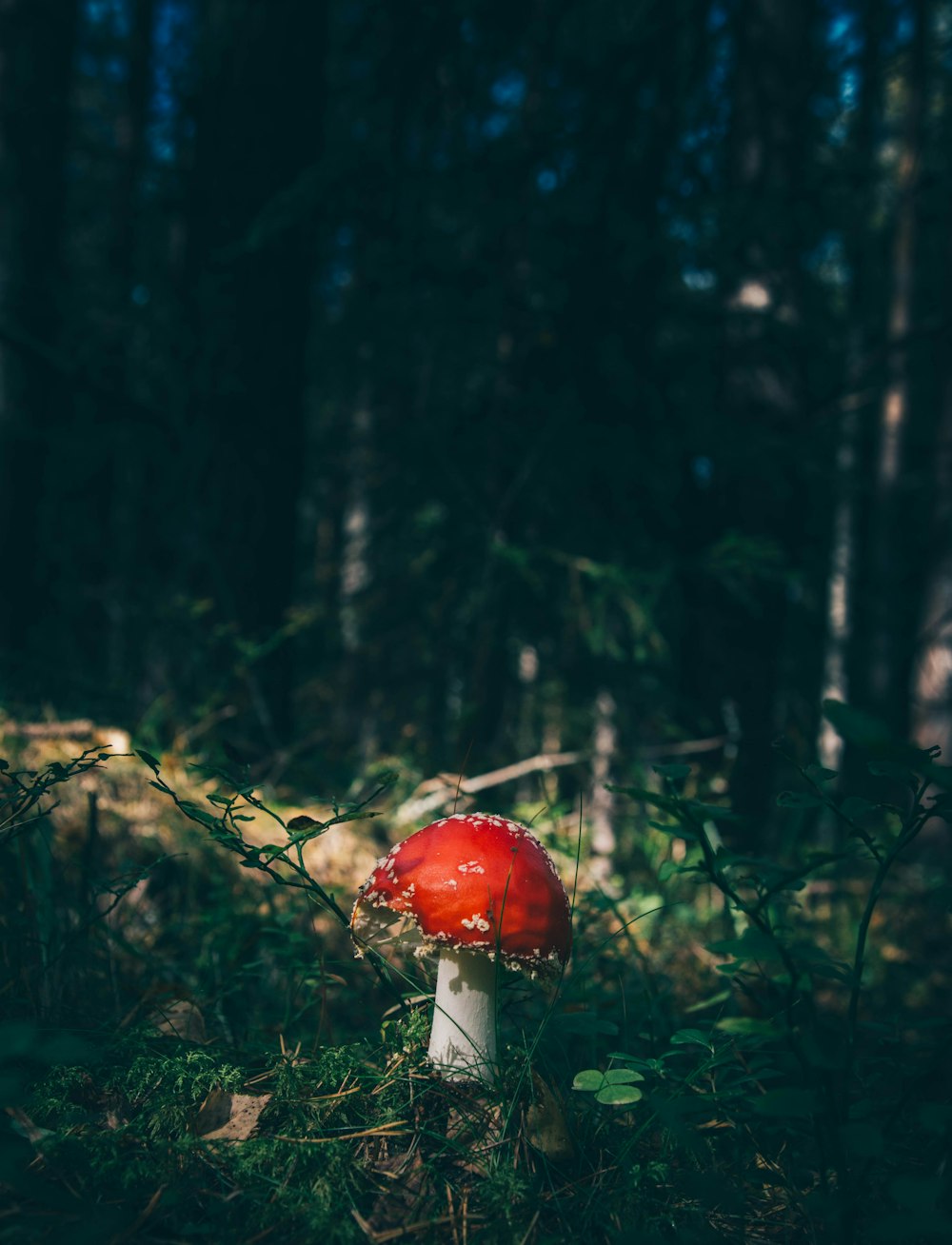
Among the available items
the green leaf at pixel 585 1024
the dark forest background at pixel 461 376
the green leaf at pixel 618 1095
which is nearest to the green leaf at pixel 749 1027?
the green leaf at pixel 618 1095

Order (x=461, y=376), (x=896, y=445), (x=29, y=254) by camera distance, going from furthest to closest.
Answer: (x=896, y=445)
(x=29, y=254)
(x=461, y=376)

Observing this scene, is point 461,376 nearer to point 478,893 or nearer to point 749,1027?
point 478,893

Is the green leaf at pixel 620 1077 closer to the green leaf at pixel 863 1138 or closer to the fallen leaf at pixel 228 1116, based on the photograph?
the green leaf at pixel 863 1138

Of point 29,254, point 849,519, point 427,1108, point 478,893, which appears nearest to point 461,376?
point 29,254

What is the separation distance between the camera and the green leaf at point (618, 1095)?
4.01 ft

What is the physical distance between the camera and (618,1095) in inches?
48.9

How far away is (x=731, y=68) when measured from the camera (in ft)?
15.3

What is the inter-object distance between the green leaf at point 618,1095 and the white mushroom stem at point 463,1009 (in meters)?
0.26

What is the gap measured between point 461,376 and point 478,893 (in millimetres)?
3080

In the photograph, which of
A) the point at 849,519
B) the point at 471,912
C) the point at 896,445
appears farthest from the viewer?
the point at 849,519

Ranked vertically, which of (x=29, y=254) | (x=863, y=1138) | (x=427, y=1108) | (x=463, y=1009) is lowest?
(x=427, y=1108)

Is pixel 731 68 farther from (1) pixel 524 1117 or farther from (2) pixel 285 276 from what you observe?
(1) pixel 524 1117

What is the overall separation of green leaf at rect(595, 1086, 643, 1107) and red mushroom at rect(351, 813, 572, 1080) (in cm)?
21

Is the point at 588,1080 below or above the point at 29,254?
below
